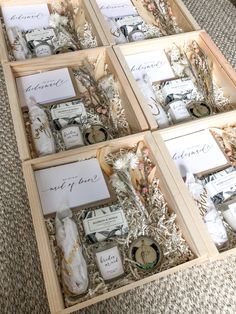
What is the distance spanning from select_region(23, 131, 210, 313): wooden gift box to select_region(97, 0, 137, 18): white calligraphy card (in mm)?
509

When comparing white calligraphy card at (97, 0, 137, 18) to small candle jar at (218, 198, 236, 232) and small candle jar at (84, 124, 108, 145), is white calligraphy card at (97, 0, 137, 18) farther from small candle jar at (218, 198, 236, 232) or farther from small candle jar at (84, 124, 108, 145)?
small candle jar at (218, 198, 236, 232)

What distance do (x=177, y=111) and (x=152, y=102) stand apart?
0.07 meters

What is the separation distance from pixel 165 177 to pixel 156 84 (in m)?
0.35

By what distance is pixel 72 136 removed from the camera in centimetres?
85

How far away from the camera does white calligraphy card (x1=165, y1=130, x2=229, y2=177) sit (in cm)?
83

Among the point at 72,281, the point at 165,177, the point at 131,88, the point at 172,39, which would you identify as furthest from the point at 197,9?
the point at 72,281

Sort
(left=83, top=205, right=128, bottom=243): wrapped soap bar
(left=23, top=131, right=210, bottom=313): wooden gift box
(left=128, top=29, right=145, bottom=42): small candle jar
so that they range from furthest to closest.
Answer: (left=128, top=29, right=145, bottom=42): small candle jar → (left=83, top=205, right=128, bottom=243): wrapped soap bar → (left=23, top=131, right=210, bottom=313): wooden gift box

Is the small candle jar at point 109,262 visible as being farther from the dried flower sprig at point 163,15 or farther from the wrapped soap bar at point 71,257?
the dried flower sprig at point 163,15

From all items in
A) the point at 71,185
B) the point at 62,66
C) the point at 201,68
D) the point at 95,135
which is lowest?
the point at 71,185

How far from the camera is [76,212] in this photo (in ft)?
2.45

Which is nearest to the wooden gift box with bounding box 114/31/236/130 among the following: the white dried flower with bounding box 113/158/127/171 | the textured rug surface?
the white dried flower with bounding box 113/158/127/171

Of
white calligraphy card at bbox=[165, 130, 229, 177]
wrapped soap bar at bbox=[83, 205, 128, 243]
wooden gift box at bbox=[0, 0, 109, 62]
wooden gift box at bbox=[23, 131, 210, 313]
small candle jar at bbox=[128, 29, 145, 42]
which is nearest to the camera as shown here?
wooden gift box at bbox=[23, 131, 210, 313]

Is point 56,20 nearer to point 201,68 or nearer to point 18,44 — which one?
point 18,44

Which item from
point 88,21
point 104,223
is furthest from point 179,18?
point 104,223
